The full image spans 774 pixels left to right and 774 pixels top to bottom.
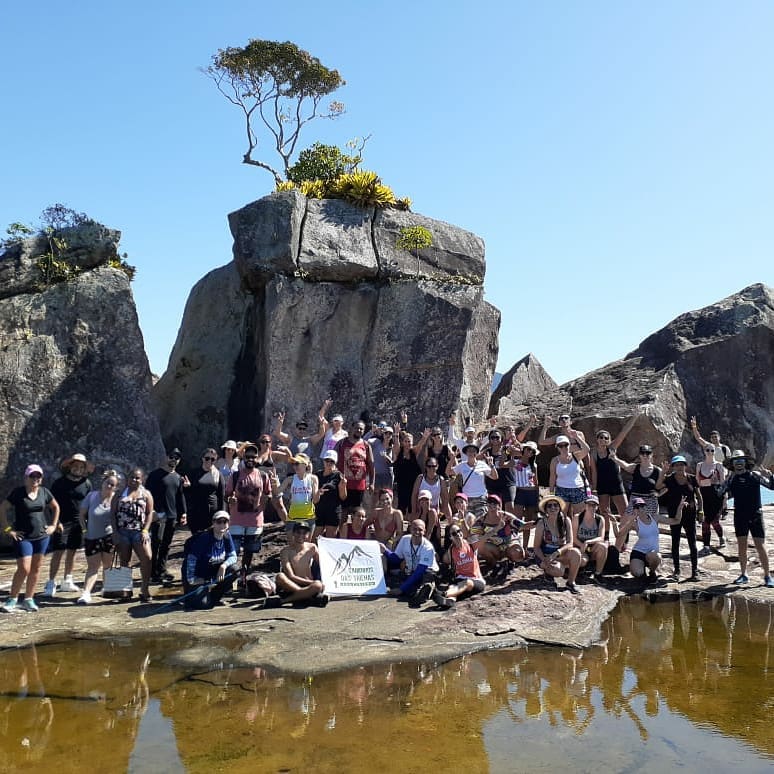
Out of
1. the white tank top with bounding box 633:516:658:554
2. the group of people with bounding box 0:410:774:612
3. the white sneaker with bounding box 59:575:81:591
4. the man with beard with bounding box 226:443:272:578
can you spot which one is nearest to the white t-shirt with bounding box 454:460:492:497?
the group of people with bounding box 0:410:774:612

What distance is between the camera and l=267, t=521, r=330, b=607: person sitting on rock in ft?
28.3

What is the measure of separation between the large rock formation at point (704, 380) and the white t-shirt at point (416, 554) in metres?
7.66

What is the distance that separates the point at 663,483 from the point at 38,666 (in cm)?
765

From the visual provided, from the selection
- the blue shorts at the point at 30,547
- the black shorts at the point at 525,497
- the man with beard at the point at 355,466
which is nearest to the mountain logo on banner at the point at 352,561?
the man with beard at the point at 355,466

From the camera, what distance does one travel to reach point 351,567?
9.20 metres

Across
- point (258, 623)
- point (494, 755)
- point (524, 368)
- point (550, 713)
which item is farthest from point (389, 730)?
point (524, 368)

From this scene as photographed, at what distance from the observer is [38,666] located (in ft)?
21.6

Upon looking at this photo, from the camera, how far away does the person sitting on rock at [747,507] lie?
931 cm

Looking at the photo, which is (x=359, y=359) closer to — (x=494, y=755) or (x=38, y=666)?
(x=38, y=666)

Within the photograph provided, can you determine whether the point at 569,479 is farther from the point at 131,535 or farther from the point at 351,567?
the point at 131,535

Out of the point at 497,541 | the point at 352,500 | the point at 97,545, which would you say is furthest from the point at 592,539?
the point at 97,545

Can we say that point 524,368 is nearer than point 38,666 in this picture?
No

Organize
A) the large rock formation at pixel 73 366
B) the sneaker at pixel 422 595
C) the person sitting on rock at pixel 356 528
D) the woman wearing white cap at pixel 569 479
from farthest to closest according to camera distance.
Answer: the large rock formation at pixel 73 366, the woman wearing white cap at pixel 569 479, the person sitting on rock at pixel 356 528, the sneaker at pixel 422 595

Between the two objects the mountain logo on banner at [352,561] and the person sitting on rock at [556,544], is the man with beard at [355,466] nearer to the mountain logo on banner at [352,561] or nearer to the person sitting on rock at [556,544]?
the mountain logo on banner at [352,561]
